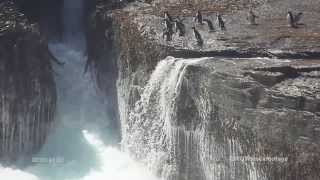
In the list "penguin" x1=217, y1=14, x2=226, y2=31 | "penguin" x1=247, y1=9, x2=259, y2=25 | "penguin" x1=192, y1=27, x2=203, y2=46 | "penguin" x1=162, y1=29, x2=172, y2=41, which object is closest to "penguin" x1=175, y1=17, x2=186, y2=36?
"penguin" x1=162, y1=29, x2=172, y2=41

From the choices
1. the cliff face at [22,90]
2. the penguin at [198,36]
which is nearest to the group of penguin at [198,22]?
the penguin at [198,36]

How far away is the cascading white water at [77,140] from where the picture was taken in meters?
24.8

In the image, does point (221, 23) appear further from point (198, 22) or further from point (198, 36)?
point (198, 36)

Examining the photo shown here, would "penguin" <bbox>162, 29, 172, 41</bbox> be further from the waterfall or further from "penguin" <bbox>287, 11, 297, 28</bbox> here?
"penguin" <bbox>287, 11, 297, 28</bbox>

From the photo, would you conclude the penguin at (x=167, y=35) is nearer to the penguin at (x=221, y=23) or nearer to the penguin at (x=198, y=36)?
the penguin at (x=198, y=36)

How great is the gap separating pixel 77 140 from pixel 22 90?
10.7 feet

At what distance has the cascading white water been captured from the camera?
2484cm

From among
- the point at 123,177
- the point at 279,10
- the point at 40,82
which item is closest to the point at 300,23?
the point at 279,10

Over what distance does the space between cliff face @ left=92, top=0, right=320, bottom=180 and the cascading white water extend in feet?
3.40

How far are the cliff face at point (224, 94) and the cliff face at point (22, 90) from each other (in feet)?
10.6

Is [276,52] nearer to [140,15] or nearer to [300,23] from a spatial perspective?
[300,23]

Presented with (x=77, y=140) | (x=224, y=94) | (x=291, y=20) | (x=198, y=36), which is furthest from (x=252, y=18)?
(x=77, y=140)

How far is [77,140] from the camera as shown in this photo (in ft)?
88.4

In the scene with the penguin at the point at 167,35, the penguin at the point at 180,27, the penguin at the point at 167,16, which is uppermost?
the penguin at the point at 167,16
